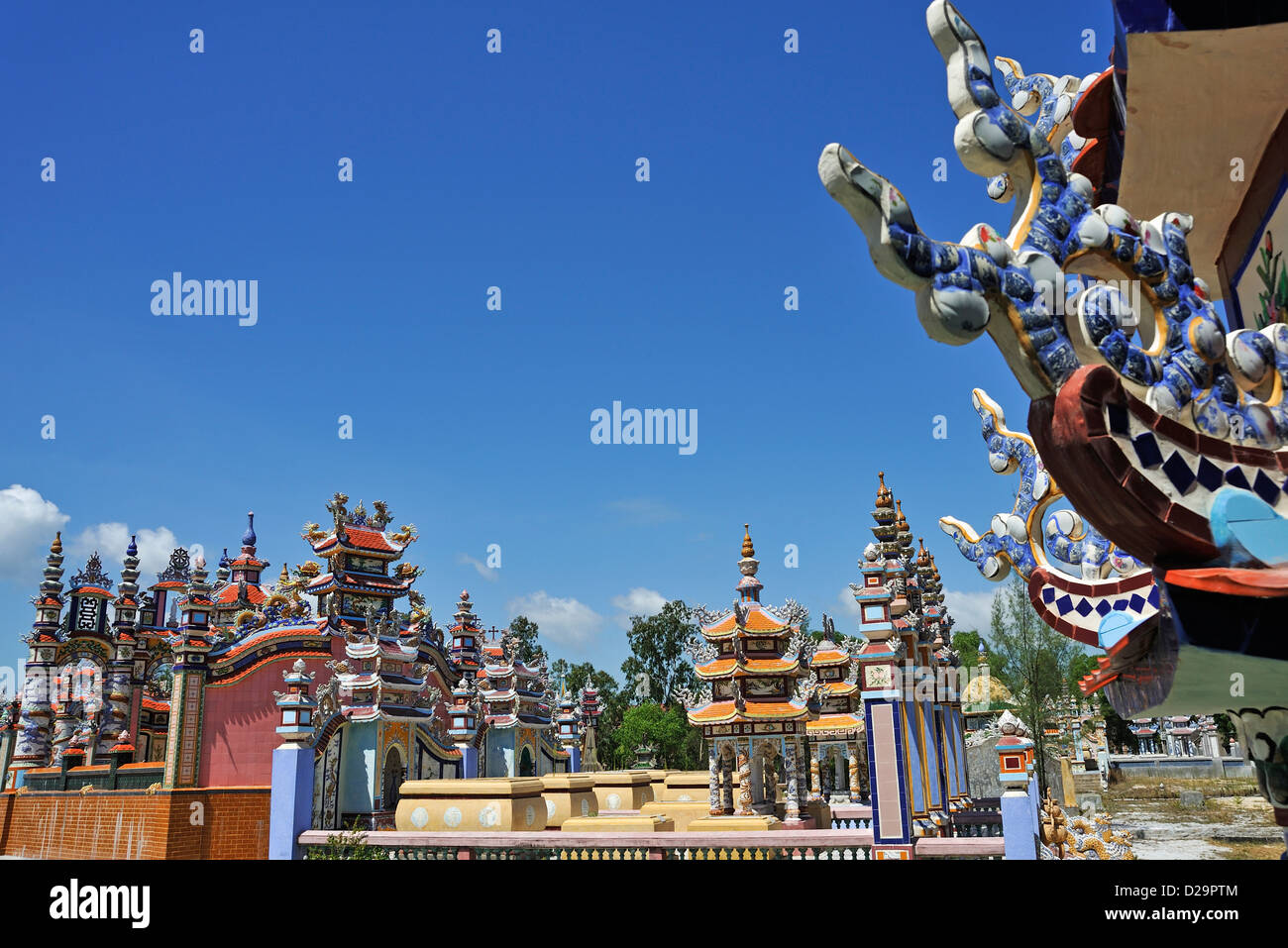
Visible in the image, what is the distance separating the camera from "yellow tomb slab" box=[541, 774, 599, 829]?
24375 millimetres

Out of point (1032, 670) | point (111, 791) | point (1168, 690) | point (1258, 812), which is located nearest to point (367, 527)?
point (111, 791)

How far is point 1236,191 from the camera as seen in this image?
6.98m

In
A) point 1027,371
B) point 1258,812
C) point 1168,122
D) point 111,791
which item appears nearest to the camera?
point 1027,371

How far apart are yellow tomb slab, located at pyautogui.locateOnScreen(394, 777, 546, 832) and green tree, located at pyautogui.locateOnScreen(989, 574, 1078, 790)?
21293mm

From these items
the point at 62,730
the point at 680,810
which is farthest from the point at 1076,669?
the point at 62,730

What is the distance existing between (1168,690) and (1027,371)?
197 cm

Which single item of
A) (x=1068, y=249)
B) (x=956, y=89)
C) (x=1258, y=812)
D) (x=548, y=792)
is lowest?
(x=1258, y=812)

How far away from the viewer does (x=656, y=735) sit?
4869 cm

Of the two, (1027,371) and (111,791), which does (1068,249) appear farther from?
(111,791)

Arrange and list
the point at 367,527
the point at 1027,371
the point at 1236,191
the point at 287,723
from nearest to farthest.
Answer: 1. the point at 1027,371
2. the point at 1236,191
3. the point at 287,723
4. the point at 367,527

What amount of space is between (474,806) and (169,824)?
26.1 feet

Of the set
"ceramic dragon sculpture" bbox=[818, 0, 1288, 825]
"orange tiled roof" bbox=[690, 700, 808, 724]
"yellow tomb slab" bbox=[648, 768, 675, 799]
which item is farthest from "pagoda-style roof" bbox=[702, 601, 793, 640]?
"ceramic dragon sculpture" bbox=[818, 0, 1288, 825]

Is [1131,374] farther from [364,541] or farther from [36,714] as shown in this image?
[36,714]

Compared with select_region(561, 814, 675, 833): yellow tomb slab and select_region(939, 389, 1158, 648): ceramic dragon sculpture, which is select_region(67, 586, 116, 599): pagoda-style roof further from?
select_region(939, 389, 1158, 648): ceramic dragon sculpture
